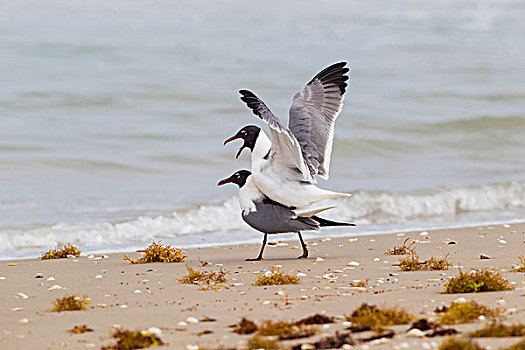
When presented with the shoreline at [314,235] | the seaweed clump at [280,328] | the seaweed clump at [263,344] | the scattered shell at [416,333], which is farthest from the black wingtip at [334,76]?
the seaweed clump at [263,344]

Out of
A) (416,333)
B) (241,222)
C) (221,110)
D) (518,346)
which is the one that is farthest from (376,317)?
(221,110)

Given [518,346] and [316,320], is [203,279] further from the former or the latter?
[518,346]

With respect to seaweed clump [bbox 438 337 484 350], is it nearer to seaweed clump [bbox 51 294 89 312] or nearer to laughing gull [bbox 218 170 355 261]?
seaweed clump [bbox 51 294 89 312]

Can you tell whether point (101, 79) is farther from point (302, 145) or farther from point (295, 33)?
point (302, 145)

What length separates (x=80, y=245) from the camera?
9.98 metres

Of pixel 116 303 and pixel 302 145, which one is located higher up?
pixel 302 145

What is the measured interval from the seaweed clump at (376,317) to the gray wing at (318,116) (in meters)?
3.34

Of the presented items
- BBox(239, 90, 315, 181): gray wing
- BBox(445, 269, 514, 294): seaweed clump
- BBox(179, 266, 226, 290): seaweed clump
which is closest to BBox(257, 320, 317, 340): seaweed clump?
BBox(445, 269, 514, 294): seaweed clump

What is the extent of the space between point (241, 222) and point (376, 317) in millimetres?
6595

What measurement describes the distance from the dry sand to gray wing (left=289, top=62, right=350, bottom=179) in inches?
38.9

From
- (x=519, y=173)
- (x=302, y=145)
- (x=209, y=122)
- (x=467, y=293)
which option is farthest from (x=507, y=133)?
(x=467, y=293)

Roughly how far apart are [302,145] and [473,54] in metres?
23.7

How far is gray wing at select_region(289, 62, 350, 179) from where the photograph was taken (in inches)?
328

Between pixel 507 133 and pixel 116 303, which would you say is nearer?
pixel 116 303
